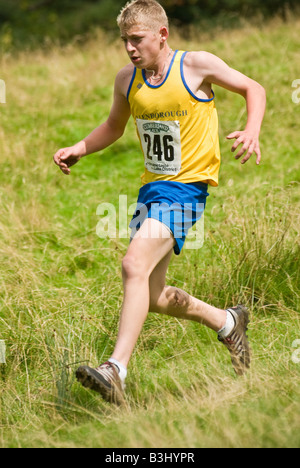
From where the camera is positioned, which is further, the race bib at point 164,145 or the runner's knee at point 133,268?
the race bib at point 164,145

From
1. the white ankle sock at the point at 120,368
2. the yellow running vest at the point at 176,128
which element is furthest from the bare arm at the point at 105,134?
the white ankle sock at the point at 120,368

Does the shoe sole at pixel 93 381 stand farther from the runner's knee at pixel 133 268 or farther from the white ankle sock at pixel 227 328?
the white ankle sock at pixel 227 328

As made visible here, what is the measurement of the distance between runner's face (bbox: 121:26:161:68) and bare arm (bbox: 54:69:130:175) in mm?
239

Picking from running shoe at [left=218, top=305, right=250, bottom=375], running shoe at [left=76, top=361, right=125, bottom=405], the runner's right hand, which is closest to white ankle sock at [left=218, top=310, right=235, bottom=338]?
running shoe at [left=218, top=305, right=250, bottom=375]

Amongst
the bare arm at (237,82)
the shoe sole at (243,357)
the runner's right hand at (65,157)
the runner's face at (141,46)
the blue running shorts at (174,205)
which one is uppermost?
the runner's face at (141,46)

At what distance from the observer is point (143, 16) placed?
3545 mm

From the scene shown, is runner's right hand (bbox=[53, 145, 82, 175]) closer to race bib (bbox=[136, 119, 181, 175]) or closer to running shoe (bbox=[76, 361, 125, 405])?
race bib (bbox=[136, 119, 181, 175])

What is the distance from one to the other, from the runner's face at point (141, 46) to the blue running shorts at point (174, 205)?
2.12 feet

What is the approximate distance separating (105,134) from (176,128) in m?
0.58

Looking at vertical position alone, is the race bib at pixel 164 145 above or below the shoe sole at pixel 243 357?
above

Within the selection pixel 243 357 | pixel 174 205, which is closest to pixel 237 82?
pixel 174 205

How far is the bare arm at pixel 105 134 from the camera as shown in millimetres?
3832

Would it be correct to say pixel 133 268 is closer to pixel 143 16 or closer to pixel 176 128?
pixel 176 128

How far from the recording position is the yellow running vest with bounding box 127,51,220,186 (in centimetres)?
360
